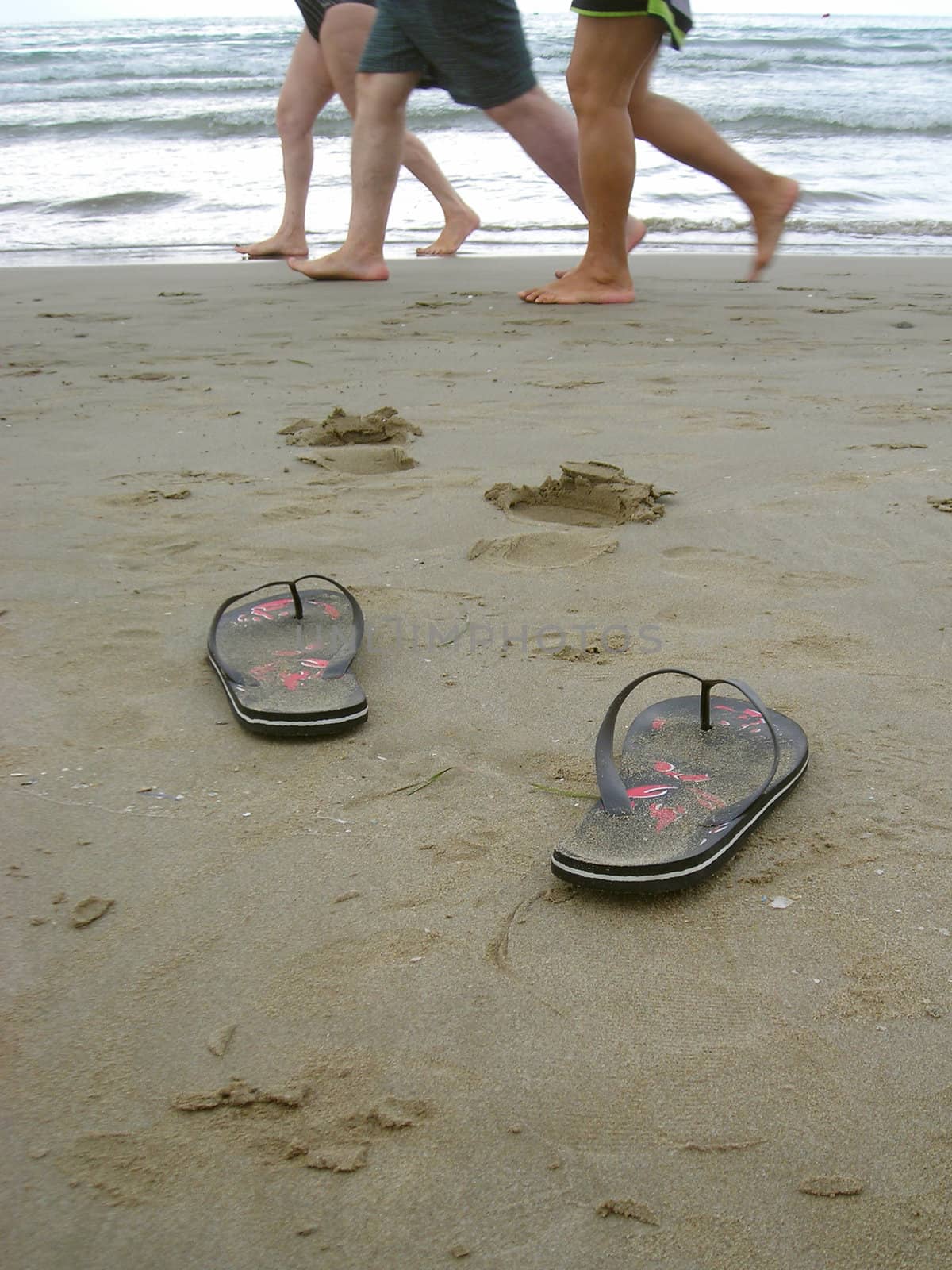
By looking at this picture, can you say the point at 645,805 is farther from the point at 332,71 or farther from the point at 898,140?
the point at 898,140

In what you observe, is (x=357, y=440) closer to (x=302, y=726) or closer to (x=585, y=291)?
(x=302, y=726)

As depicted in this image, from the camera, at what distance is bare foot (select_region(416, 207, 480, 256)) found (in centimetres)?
578

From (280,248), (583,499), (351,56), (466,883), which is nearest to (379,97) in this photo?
(351,56)

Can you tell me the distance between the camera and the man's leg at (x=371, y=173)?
445 cm

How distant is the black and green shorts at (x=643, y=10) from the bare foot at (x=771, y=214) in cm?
55

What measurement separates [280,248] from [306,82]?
0.76 meters

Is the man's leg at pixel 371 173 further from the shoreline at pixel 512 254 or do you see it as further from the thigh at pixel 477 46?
the shoreline at pixel 512 254

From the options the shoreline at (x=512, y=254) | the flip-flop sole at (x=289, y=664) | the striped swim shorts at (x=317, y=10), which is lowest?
the flip-flop sole at (x=289, y=664)

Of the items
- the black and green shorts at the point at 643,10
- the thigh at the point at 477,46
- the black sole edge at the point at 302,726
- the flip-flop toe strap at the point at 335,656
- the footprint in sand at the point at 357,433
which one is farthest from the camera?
the thigh at the point at 477,46

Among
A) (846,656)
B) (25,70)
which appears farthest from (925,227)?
(25,70)

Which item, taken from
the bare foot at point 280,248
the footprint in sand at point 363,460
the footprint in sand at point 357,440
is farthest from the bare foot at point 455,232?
the footprint in sand at point 363,460

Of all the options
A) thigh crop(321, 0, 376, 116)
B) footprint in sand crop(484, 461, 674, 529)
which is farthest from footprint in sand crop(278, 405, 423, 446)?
thigh crop(321, 0, 376, 116)

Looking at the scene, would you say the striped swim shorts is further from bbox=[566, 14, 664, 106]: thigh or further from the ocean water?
bbox=[566, 14, 664, 106]: thigh

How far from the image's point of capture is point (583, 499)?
2.42m
